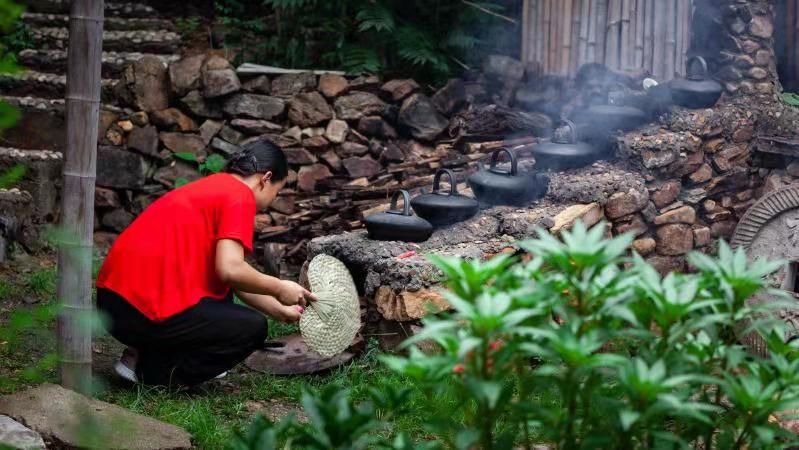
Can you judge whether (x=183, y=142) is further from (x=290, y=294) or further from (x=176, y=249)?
(x=290, y=294)

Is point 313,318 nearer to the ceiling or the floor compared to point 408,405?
nearer to the ceiling

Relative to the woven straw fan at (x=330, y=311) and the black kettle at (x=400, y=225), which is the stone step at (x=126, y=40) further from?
the woven straw fan at (x=330, y=311)

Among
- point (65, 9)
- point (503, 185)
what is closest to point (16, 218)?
point (65, 9)

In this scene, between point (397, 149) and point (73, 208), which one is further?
point (397, 149)

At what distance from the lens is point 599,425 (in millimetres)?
2545

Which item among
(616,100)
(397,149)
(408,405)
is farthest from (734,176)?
(408,405)

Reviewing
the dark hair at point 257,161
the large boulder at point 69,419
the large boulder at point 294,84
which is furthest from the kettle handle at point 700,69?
the large boulder at point 69,419

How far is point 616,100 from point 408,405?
375 centimetres

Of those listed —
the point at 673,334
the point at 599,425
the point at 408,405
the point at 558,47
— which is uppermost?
the point at 558,47

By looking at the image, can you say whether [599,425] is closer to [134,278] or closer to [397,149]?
[134,278]

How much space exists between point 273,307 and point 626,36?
4223mm

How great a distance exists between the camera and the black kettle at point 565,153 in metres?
6.81

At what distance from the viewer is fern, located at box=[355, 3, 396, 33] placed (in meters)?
8.33

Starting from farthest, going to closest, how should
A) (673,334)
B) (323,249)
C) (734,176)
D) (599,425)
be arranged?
(734,176), (323,249), (599,425), (673,334)
